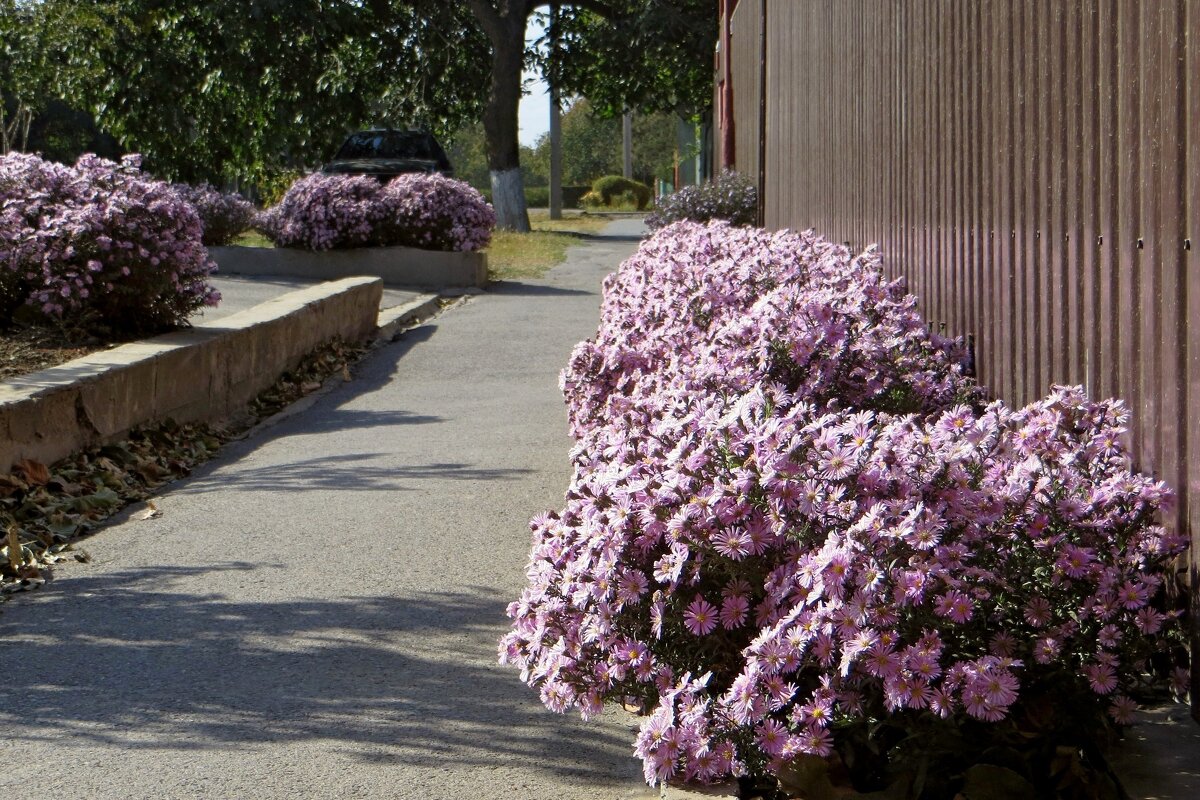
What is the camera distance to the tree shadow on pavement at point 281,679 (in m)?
3.66

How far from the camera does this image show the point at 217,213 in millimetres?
18891

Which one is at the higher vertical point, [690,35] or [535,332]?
[690,35]

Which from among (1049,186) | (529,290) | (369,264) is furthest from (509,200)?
(1049,186)

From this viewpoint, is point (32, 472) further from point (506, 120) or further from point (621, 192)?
point (621, 192)

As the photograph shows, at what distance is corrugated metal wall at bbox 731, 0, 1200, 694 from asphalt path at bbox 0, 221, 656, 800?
1.50m

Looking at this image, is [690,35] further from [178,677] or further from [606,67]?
[178,677]

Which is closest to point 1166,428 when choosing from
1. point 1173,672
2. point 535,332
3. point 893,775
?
point 1173,672

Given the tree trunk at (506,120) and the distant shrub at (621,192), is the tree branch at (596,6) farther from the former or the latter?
the distant shrub at (621,192)

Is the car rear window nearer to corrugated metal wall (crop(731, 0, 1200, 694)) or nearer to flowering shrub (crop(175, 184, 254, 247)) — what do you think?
flowering shrub (crop(175, 184, 254, 247))

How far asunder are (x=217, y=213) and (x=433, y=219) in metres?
3.38

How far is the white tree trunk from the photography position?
Result: 2748cm

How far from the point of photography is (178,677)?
4121mm

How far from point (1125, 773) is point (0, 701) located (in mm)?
2760

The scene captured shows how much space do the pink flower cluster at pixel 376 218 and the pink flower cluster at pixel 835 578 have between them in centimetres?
1375
